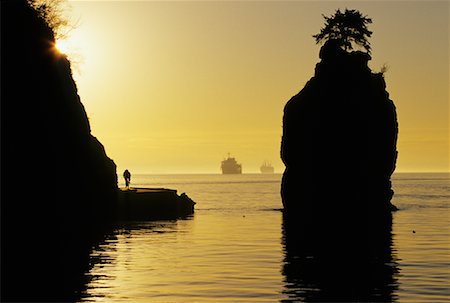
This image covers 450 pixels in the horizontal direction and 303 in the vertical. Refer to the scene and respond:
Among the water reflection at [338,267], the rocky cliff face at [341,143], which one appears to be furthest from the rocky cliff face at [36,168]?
the rocky cliff face at [341,143]

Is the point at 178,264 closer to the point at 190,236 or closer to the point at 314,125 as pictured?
the point at 190,236

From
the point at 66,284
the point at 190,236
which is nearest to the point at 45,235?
the point at 66,284

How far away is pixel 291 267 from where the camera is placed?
39.8m

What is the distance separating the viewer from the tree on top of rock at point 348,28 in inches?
4173

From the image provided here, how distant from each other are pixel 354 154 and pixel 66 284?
72.1 meters

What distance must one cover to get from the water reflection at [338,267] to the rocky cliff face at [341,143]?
114 feet

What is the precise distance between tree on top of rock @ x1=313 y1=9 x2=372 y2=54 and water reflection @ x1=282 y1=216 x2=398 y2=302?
46.4 metres

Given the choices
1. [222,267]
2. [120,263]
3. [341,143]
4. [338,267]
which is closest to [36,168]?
[120,263]

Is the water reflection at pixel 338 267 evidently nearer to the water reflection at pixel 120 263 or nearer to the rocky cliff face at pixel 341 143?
the water reflection at pixel 120 263

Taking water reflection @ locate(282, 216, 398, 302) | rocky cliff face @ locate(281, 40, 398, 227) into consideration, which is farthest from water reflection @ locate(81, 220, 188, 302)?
rocky cliff face @ locate(281, 40, 398, 227)

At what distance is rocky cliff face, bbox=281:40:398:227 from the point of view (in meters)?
100

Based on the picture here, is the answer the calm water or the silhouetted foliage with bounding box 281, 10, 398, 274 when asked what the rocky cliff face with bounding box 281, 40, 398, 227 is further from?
the calm water

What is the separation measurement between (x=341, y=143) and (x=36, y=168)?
67729mm

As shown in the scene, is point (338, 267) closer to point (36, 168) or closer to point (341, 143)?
point (36, 168)
